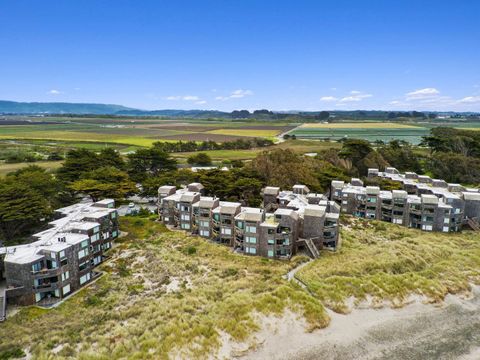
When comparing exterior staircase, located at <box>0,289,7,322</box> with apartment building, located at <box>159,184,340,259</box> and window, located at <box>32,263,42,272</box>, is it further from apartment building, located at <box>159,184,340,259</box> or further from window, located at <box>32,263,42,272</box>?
apartment building, located at <box>159,184,340,259</box>

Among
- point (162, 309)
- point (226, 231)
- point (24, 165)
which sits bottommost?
point (162, 309)

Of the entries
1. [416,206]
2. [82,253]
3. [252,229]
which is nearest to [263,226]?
[252,229]

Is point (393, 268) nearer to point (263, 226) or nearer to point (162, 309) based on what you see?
point (263, 226)

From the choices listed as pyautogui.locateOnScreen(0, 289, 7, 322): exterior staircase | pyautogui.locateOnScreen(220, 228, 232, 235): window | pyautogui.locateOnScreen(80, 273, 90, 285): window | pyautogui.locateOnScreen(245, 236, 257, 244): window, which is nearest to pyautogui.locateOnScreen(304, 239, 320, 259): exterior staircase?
pyautogui.locateOnScreen(245, 236, 257, 244): window

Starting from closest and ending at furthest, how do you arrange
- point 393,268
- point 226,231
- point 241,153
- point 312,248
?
point 393,268
point 312,248
point 226,231
point 241,153

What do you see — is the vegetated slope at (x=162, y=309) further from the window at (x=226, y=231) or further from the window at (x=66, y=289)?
the window at (x=226, y=231)

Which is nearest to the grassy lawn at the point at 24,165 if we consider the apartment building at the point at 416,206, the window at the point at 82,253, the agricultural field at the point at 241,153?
the agricultural field at the point at 241,153

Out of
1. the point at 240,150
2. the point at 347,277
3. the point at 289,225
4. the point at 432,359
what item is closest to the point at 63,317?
the point at 289,225
